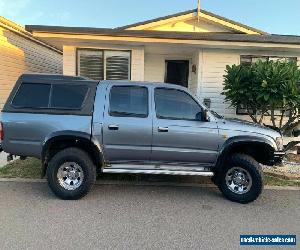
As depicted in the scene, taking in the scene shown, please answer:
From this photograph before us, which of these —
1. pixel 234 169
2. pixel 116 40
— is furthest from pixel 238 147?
pixel 116 40

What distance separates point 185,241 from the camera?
3.68m

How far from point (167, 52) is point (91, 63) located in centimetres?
276

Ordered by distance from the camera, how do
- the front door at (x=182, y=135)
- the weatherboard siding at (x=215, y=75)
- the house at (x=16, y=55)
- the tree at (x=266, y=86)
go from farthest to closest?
the house at (x=16, y=55) < the weatherboard siding at (x=215, y=75) < the tree at (x=266, y=86) < the front door at (x=182, y=135)

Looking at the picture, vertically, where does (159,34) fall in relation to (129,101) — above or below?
above

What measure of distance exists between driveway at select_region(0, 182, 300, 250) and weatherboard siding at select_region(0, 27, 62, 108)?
25.5 feet

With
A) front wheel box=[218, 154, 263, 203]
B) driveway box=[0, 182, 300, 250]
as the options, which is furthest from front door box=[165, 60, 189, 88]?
front wheel box=[218, 154, 263, 203]

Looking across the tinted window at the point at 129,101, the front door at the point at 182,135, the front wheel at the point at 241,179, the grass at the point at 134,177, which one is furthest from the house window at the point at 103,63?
the front wheel at the point at 241,179

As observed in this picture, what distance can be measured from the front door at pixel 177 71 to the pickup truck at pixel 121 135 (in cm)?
624

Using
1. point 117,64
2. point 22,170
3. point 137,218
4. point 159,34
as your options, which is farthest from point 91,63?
point 137,218

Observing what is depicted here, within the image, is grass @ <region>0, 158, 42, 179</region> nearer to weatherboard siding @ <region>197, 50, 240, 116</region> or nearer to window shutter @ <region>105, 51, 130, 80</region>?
window shutter @ <region>105, 51, 130, 80</region>

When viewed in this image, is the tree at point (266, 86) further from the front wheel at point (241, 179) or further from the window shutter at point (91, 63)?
the window shutter at point (91, 63)

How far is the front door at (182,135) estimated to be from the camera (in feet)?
16.5

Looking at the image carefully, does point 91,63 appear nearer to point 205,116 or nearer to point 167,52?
point 167,52

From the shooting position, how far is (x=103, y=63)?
32.1 feet
